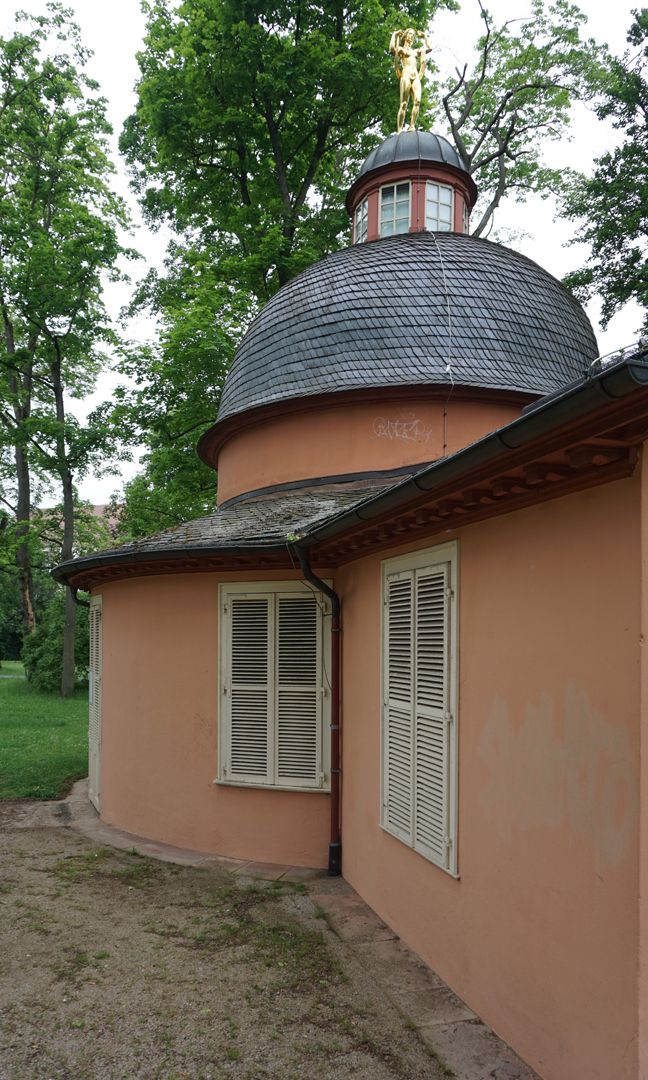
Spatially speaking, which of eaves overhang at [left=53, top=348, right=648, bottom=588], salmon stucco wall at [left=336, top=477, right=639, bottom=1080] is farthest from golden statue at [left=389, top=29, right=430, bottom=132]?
salmon stucco wall at [left=336, top=477, right=639, bottom=1080]

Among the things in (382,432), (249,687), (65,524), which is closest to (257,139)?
(65,524)

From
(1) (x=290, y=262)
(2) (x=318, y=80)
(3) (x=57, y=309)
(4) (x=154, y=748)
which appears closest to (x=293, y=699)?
(4) (x=154, y=748)

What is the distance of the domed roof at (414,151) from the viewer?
12.8m

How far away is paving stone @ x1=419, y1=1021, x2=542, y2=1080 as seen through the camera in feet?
12.8

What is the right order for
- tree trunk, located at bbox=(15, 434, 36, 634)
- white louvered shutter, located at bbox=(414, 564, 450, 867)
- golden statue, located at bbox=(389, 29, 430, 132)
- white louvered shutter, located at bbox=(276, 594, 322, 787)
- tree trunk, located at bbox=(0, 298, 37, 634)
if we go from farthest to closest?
1. tree trunk, located at bbox=(15, 434, 36, 634)
2. tree trunk, located at bbox=(0, 298, 37, 634)
3. golden statue, located at bbox=(389, 29, 430, 132)
4. white louvered shutter, located at bbox=(276, 594, 322, 787)
5. white louvered shutter, located at bbox=(414, 564, 450, 867)

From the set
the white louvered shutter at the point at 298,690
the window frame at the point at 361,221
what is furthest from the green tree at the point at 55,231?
the white louvered shutter at the point at 298,690

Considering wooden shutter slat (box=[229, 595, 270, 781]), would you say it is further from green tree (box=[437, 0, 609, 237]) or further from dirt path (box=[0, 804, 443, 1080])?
green tree (box=[437, 0, 609, 237])

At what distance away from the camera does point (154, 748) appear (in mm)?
8648

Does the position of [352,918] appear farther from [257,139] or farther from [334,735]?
[257,139]

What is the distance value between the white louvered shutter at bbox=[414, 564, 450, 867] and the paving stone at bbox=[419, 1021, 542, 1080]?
2.86ft

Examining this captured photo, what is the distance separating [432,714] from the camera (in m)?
5.31

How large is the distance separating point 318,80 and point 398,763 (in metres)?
17.2

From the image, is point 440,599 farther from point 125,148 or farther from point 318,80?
point 125,148

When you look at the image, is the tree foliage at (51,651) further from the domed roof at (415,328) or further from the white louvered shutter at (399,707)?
the white louvered shutter at (399,707)
